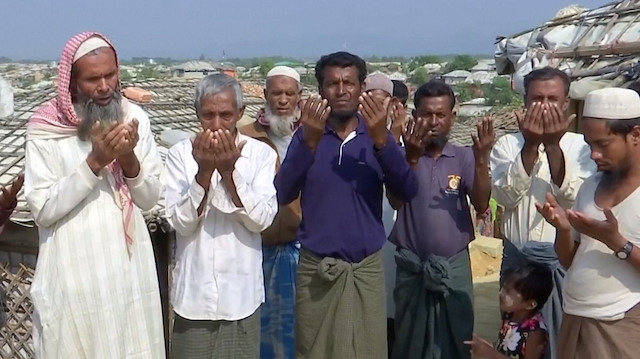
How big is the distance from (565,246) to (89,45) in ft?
6.71

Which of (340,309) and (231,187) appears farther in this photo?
(340,309)

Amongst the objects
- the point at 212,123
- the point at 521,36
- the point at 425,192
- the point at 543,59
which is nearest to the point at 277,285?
the point at 425,192

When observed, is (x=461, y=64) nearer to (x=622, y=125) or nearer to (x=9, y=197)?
(x=9, y=197)

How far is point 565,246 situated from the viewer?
2762mm

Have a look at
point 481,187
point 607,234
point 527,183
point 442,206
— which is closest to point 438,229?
point 442,206

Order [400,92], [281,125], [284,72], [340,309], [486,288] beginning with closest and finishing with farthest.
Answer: [340,309] → [281,125] → [284,72] → [400,92] → [486,288]

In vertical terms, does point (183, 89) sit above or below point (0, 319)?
above

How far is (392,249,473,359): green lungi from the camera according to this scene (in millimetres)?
3559

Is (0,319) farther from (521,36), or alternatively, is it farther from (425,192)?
(521,36)

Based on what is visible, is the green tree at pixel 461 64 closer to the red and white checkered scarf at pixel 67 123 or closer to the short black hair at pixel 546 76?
the short black hair at pixel 546 76

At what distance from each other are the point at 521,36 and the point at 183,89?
11.9 feet

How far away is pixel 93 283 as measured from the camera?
2873 mm

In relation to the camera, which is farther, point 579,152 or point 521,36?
point 521,36

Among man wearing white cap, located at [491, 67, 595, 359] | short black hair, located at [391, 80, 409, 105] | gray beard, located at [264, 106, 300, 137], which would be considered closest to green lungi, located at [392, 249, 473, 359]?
man wearing white cap, located at [491, 67, 595, 359]
